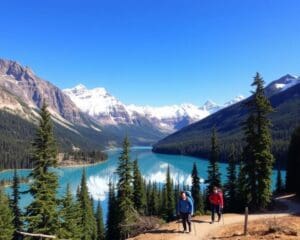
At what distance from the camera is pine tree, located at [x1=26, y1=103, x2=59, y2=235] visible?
41969 mm

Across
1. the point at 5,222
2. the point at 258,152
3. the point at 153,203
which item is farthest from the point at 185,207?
the point at 153,203

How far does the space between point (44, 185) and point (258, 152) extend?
94.6ft

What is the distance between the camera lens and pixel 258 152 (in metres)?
54.4

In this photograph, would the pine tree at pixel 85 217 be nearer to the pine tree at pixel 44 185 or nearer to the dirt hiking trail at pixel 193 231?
the pine tree at pixel 44 185

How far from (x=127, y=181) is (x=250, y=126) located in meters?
24.6

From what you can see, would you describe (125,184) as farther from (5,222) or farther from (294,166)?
(294,166)

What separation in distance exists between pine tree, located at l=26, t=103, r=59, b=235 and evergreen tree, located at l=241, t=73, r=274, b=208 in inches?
1043

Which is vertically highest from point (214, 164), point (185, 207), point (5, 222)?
point (214, 164)

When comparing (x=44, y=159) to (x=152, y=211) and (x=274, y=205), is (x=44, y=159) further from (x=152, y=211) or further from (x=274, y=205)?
(x=152, y=211)

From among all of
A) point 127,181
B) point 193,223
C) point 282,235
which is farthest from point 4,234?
point 282,235

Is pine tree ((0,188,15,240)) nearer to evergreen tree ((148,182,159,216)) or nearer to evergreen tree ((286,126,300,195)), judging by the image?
evergreen tree ((148,182,159,216))

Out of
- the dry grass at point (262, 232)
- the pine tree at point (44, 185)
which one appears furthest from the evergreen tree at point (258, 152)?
the pine tree at point (44, 185)

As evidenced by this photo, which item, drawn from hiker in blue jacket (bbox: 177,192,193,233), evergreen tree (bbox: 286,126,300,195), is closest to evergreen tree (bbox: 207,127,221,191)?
evergreen tree (bbox: 286,126,300,195)

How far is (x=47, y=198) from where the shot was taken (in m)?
42.3
